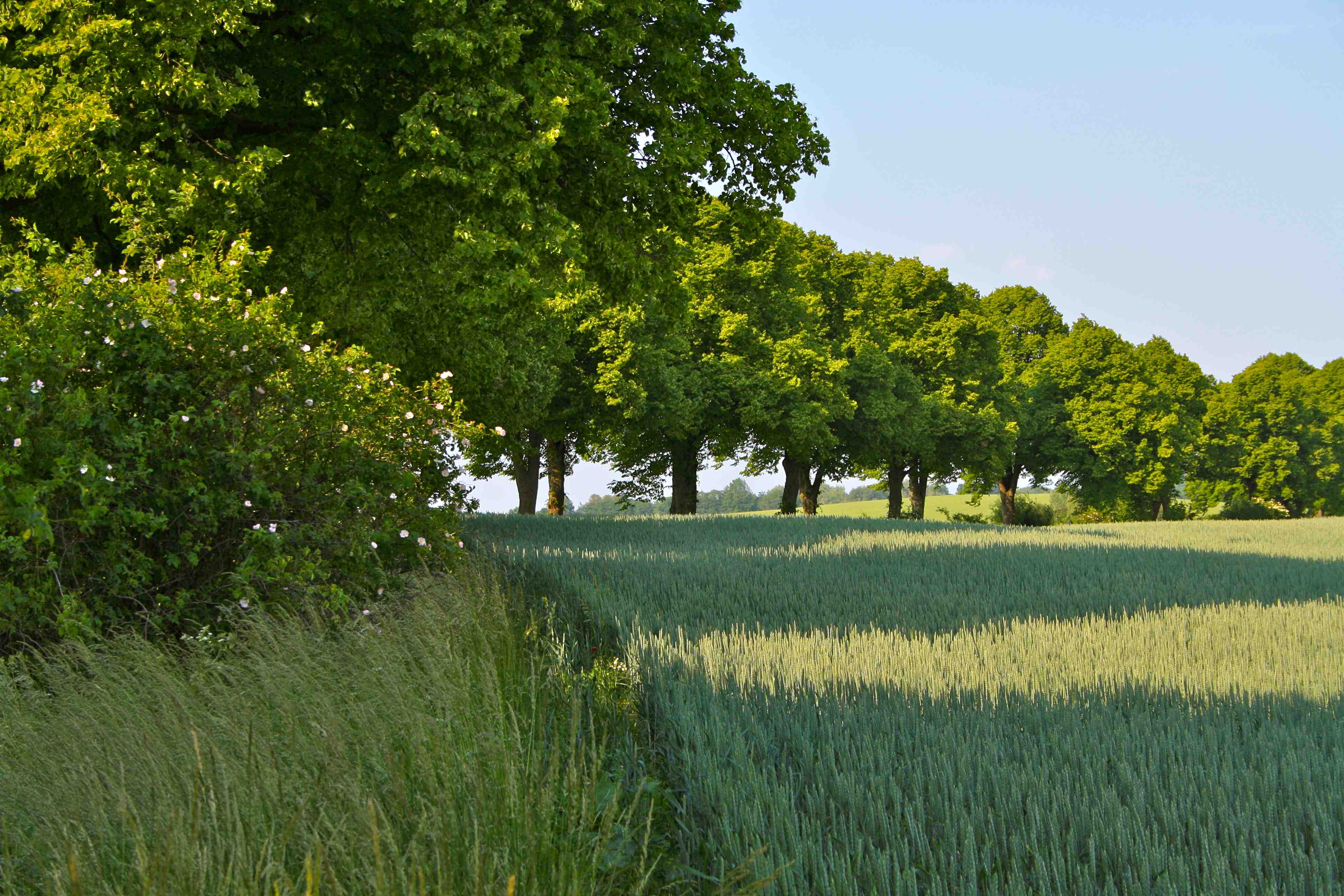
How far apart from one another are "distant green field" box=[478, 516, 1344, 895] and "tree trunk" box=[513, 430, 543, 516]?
73.8 ft

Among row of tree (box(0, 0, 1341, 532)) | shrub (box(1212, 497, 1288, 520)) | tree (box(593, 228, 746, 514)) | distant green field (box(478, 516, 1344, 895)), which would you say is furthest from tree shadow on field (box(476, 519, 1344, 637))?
shrub (box(1212, 497, 1288, 520))

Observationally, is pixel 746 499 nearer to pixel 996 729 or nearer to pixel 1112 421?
pixel 1112 421

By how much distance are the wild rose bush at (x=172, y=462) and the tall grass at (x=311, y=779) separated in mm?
940

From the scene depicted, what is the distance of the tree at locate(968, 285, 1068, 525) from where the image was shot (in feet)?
132

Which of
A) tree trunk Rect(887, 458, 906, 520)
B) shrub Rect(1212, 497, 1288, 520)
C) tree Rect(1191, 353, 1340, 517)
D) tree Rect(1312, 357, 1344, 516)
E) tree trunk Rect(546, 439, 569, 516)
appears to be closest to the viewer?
tree trunk Rect(546, 439, 569, 516)

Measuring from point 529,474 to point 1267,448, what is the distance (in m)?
40.4

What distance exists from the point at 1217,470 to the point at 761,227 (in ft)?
143

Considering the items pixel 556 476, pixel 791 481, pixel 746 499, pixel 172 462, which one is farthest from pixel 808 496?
pixel 746 499

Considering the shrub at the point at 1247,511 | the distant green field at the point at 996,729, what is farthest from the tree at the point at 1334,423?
the distant green field at the point at 996,729

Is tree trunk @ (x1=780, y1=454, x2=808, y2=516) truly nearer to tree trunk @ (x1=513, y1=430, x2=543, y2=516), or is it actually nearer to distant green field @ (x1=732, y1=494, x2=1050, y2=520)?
tree trunk @ (x1=513, y1=430, x2=543, y2=516)

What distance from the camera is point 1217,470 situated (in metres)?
50.8

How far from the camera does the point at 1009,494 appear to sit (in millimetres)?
44844

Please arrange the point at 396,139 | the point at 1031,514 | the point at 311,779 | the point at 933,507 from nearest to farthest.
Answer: the point at 311,779 → the point at 396,139 → the point at 1031,514 → the point at 933,507

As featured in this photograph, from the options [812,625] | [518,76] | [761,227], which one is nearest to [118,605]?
[812,625]
